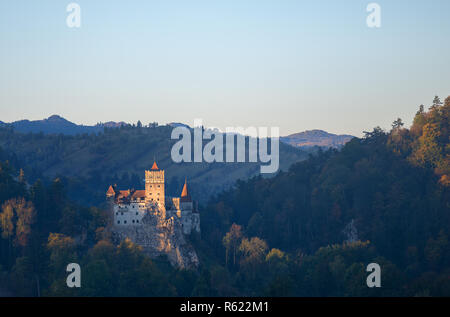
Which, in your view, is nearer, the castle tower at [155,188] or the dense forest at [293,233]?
the dense forest at [293,233]

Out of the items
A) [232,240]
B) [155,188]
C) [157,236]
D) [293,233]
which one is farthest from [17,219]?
[293,233]

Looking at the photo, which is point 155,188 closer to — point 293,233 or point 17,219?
point 17,219

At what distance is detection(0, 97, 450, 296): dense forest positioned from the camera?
11831 centimetres

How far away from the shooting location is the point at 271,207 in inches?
6870

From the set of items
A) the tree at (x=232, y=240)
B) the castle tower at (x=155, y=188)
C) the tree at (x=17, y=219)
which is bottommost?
the tree at (x=232, y=240)

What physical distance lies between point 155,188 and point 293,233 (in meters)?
51.1

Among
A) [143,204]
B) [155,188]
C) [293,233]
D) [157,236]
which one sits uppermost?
[155,188]

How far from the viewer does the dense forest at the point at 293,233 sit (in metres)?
118

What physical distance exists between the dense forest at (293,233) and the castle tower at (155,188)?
8.04 meters

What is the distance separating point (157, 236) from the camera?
123m

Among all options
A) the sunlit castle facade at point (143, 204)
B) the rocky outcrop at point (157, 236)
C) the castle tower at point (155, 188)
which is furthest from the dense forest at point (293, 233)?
the castle tower at point (155, 188)

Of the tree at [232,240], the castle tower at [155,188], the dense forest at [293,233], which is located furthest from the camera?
the tree at [232,240]

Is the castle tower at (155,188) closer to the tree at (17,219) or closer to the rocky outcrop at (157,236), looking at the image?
the rocky outcrop at (157,236)
